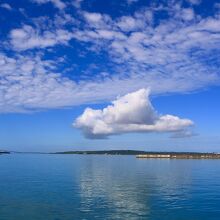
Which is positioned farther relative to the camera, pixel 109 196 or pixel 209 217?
pixel 109 196

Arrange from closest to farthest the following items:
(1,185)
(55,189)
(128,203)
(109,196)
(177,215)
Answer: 1. (177,215)
2. (128,203)
3. (109,196)
4. (55,189)
5. (1,185)

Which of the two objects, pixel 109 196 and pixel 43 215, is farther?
pixel 109 196

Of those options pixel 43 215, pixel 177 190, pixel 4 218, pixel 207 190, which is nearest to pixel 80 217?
pixel 43 215

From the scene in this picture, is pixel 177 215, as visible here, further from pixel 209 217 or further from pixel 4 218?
pixel 4 218

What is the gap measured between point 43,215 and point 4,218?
14.9ft

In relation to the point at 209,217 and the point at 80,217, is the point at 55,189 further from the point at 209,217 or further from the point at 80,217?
the point at 209,217

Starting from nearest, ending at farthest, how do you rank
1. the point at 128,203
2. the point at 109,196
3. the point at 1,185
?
the point at 128,203 → the point at 109,196 → the point at 1,185

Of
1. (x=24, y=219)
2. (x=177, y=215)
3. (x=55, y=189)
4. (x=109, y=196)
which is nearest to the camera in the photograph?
(x=24, y=219)

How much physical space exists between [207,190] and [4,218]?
42.9 meters

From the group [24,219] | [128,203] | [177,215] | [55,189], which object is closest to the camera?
[24,219]

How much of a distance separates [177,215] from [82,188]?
2868 centimetres

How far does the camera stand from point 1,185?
249ft

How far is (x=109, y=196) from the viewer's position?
61.7 meters

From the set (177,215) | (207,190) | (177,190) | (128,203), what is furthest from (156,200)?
(207,190)
